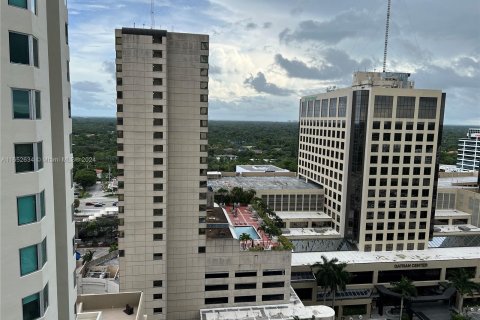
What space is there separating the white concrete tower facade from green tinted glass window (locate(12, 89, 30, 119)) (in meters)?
33.3

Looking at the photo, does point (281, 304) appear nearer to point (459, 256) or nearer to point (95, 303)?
point (95, 303)

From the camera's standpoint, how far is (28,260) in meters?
13.5

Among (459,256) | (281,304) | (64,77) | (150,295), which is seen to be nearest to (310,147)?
(459,256)

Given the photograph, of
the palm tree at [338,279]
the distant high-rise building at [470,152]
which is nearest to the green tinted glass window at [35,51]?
the palm tree at [338,279]

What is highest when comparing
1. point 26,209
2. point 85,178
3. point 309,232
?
point 26,209

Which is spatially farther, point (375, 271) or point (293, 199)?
point (293, 199)

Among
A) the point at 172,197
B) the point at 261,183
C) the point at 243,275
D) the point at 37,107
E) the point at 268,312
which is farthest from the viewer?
the point at 261,183

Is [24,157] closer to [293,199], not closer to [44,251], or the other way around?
[44,251]

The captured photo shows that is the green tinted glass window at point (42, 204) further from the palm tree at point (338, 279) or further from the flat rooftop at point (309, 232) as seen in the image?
the flat rooftop at point (309, 232)

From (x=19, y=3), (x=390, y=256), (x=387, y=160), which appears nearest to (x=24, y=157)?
(x=19, y=3)

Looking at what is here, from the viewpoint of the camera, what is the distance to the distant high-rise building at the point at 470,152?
554ft

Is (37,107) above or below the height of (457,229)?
above

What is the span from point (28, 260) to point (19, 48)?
7647mm

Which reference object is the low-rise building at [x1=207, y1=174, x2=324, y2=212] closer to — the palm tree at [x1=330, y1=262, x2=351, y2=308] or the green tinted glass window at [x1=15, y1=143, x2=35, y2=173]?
the palm tree at [x1=330, y1=262, x2=351, y2=308]
